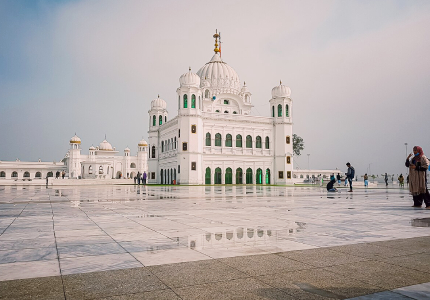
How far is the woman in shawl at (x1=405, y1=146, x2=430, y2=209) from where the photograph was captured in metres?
10.3

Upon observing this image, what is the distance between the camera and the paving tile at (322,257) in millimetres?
3717

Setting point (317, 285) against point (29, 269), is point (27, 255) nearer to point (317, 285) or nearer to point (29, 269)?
point (29, 269)

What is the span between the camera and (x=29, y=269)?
343cm

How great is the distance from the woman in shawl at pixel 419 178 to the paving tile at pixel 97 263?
9.48 metres

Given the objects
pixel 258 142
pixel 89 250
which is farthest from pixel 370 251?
pixel 258 142

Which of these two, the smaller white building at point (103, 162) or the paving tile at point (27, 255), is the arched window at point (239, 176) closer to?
the smaller white building at point (103, 162)

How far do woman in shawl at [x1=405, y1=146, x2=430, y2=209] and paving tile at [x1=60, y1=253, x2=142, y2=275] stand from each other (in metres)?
9.48

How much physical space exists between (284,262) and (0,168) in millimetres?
101006

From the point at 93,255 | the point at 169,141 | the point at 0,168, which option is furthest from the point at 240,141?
the point at 0,168

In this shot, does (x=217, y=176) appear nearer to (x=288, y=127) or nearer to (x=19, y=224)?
(x=288, y=127)

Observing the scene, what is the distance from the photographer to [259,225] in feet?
21.1

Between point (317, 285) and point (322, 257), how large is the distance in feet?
3.34

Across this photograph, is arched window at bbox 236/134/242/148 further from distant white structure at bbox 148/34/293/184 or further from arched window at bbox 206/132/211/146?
arched window at bbox 206/132/211/146

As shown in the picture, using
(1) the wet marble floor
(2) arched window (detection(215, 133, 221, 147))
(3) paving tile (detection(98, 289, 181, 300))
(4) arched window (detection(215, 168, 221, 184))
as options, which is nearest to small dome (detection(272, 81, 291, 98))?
(2) arched window (detection(215, 133, 221, 147))
